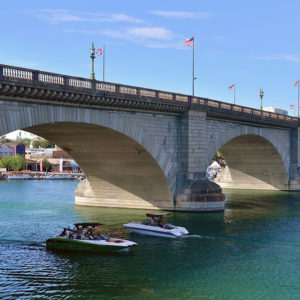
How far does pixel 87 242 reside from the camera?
1183 inches

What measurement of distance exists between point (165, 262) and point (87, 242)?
5.41m

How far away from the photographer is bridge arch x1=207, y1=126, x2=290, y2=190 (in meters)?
69.8

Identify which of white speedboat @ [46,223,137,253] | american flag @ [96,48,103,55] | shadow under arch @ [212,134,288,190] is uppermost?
american flag @ [96,48,103,55]

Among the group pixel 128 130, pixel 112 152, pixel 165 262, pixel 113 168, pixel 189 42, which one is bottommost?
pixel 165 262

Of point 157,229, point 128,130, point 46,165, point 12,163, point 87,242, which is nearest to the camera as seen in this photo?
point 87,242

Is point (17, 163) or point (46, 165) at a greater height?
point (17, 163)

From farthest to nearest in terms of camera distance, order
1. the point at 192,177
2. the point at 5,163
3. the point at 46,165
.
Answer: the point at 46,165, the point at 5,163, the point at 192,177

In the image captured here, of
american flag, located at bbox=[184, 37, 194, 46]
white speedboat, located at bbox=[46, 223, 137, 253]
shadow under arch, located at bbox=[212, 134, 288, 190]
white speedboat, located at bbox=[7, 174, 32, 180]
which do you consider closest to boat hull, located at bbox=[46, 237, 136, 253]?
white speedboat, located at bbox=[46, 223, 137, 253]

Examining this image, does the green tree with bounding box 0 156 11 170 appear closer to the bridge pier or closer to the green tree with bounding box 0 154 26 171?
the green tree with bounding box 0 154 26 171

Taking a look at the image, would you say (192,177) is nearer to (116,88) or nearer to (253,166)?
(116,88)

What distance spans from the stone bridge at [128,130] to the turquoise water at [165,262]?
4224mm

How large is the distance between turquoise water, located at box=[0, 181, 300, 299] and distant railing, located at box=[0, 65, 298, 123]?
10.5 metres

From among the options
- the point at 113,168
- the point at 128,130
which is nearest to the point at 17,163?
the point at 113,168

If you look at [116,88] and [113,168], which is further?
[113,168]
